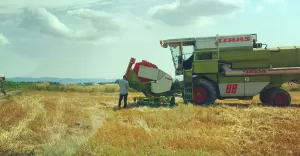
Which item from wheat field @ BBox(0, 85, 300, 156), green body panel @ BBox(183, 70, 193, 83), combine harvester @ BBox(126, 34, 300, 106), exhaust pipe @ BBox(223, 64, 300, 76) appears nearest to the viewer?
wheat field @ BBox(0, 85, 300, 156)

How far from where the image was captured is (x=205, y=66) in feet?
50.1

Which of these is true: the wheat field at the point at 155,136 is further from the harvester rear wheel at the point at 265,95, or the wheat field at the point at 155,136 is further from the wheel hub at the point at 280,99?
the harvester rear wheel at the point at 265,95

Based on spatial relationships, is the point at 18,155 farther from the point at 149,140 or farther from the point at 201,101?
the point at 201,101

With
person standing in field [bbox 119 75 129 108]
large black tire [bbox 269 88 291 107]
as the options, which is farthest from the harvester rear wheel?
person standing in field [bbox 119 75 129 108]

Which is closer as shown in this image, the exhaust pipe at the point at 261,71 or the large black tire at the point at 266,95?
the exhaust pipe at the point at 261,71

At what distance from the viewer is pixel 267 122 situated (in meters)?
8.89

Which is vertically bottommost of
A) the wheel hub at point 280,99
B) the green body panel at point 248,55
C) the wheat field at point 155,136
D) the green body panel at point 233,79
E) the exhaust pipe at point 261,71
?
the wheat field at point 155,136

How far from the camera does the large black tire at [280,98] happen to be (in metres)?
14.9

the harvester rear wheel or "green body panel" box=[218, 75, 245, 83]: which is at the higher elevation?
"green body panel" box=[218, 75, 245, 83]

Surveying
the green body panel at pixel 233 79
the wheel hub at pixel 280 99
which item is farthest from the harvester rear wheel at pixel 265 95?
the green body panel at pixel 233 79

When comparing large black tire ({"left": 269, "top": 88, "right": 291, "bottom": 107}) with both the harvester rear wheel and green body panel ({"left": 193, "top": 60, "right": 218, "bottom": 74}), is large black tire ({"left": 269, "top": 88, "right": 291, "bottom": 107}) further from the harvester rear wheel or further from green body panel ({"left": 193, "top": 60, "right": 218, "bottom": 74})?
green body panel ({"left": 193, "top": 60, "right": 218, "bottom": 74})

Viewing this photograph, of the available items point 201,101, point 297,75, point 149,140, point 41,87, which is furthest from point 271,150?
point 41,87

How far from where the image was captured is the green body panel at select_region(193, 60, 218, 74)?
15.2 metres

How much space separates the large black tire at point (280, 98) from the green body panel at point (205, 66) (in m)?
2.77
